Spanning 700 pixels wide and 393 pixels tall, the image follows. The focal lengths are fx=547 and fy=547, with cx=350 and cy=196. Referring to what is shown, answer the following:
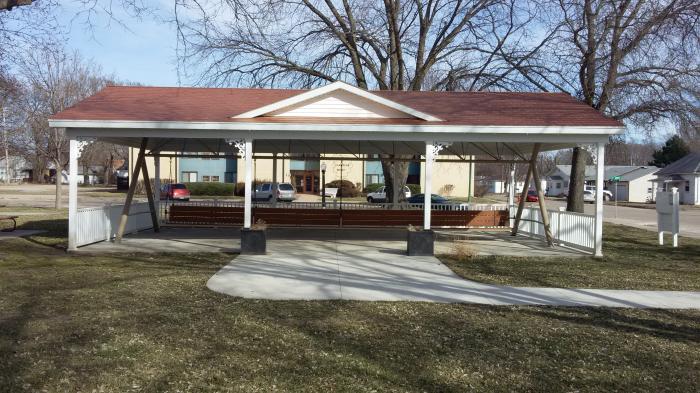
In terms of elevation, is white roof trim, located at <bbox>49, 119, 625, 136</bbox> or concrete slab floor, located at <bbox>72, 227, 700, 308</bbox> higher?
white roof trim, located at <bbox>49, 119, 625, 136</bbox>

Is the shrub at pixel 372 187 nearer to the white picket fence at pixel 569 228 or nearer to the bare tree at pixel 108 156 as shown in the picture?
the white picket fence at pixel 569 228

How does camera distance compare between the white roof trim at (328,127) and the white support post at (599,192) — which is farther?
the white support post at (599,192)

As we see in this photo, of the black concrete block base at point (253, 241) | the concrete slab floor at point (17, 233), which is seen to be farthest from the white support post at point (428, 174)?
the concrete slab floor at point (17, 233)

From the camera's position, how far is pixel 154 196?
1827 centimetres

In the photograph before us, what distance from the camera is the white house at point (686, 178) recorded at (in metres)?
53.8

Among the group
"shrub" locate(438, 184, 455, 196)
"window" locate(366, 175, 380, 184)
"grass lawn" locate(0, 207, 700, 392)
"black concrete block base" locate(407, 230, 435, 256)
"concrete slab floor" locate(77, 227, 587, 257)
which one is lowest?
"grass lawn" locate(0, 207, 700, 392)

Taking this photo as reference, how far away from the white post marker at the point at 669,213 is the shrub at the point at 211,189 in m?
37.6

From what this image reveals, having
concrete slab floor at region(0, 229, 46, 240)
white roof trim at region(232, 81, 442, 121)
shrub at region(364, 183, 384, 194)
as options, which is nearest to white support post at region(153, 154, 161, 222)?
concrete slab floor at region(0, 229, 46, 240)

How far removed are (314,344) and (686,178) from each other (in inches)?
2370

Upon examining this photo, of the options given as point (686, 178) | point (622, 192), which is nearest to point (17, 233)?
point (686, 178)

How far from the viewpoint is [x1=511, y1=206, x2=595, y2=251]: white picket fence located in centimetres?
1361

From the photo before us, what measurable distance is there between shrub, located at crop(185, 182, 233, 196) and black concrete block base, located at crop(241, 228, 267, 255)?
3711 cm

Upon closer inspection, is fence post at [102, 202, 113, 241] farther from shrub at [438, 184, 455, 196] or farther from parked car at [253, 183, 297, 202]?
shrub at [438, 184, 455, 196]

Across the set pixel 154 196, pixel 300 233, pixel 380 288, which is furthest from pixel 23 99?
pixel 380 288
